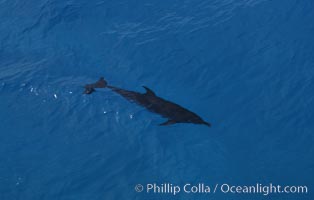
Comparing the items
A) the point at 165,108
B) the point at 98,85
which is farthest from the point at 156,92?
the point at 98,85

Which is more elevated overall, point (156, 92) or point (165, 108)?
point (156, 92)

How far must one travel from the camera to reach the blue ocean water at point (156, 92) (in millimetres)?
7875

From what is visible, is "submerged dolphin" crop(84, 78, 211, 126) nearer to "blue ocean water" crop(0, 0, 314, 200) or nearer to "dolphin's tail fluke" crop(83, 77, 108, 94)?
"blue ocean water" crop(0, 0, 314, 200)

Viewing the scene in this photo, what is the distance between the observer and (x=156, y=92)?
9.25 m

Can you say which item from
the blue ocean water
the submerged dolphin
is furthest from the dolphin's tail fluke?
→ the submerged dolphin

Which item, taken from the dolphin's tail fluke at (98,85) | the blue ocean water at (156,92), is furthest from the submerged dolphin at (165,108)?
the dolphin's tail fluke at (98,85)

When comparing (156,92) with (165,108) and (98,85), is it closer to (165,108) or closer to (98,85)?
(165,108)

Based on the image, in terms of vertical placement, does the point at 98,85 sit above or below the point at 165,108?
above

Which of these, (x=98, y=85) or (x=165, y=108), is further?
(x=98, y=85)

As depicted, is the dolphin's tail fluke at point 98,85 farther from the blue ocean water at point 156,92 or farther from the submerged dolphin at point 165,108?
the submerged dolphin at point 165,108

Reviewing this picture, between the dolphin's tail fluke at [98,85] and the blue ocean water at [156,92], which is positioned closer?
the blue ocean water at [156,92]

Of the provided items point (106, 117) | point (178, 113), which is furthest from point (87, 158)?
point (178, 113)

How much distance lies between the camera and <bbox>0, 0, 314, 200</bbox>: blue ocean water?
7875 millimetres

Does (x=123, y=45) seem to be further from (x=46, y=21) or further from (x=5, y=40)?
(x=5, y=40)
